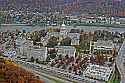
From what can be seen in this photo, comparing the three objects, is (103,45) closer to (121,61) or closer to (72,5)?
(121,61)

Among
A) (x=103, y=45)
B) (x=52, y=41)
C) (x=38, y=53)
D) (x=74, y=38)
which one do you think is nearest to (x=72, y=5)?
(x=74, y=38)

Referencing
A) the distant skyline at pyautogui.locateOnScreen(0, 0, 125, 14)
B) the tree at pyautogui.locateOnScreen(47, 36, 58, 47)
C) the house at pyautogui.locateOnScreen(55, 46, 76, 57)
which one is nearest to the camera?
the house at pyautogui.locateOnScreen(55, 46, 76, 57)

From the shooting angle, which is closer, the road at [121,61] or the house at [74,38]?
the road at [121,61]

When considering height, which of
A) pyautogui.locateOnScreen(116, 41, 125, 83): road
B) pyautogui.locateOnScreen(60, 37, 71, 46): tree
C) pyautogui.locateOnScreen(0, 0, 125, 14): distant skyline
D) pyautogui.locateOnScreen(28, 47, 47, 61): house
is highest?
pyautogui.locateOnScreen(0, 0, 125, 14): distant skyline

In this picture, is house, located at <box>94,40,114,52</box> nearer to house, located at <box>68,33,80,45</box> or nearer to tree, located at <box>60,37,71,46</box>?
house, located at <box>68,33,80,45</box>

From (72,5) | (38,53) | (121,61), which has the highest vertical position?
(72,5)

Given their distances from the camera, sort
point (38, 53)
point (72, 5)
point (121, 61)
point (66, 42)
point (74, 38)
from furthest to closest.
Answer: point (72, 5)
point (74, 38)
point (66, 42)
point (38, 53)
point (121, 61)

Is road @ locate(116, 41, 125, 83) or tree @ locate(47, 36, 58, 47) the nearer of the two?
road @ locate(116, 41, 125, 83)

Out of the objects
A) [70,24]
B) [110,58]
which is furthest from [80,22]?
[110,58]

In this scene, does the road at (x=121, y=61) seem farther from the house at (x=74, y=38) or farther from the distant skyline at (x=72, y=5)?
the distant skyline at (x=72, y=5)

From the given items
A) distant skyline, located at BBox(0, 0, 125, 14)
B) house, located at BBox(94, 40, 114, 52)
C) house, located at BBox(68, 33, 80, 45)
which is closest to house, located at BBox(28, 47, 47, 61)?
house, located at BBox(68, 33, 80, 45)

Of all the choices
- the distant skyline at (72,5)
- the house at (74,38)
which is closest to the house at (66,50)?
the house at (74,38)

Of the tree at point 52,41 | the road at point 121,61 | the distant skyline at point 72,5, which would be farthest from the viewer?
the distant skyline at point 72,5
